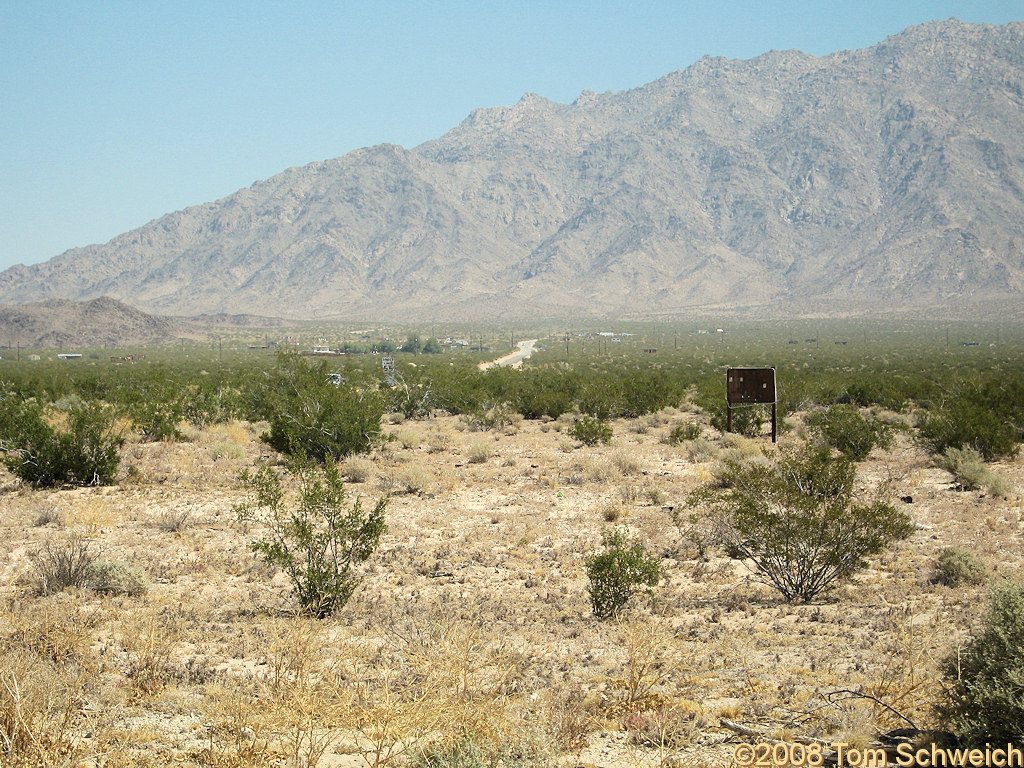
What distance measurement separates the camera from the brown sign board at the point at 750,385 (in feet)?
67.4

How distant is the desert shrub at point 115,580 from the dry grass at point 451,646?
0.27m

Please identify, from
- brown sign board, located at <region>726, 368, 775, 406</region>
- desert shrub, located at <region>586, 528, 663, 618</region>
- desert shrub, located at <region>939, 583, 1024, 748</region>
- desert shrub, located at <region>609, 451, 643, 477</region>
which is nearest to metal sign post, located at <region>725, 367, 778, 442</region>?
brown sign board, located at <region>726, 368, 775, 406</region>

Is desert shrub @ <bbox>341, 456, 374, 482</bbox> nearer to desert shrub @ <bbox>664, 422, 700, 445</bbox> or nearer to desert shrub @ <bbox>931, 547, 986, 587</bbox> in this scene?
desert shrub @ <bbox>664, 422, 700, 445</bbox>

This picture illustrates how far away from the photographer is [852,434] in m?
21.0

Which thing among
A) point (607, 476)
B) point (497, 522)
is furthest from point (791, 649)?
point (607, 476)

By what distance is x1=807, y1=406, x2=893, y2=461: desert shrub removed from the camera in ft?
68.0

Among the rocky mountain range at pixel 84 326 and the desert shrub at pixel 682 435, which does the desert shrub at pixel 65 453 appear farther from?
the rocky mountain range at pixel 84 326

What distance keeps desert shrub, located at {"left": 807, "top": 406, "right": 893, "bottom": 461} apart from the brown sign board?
244cm

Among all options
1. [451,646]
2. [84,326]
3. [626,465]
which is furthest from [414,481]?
[84,326]

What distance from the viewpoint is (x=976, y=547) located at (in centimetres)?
1181

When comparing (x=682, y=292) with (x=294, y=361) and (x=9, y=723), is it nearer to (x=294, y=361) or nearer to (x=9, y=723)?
(x=294, y=361)

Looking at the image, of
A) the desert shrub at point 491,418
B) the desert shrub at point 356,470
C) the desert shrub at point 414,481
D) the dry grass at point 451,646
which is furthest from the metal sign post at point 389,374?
the dry grass at point 451,646

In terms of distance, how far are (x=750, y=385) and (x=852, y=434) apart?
309 cm

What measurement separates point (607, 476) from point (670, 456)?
3.94 meters
